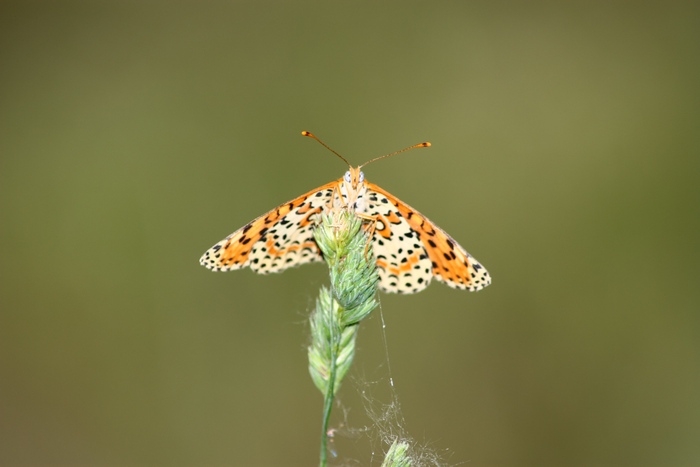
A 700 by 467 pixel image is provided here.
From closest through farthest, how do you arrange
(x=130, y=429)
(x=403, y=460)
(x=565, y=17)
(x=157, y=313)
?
1. (x=403, y=460)
2. (x=130, y=429)
3. (x=157, y=313)
4. (x=565, y=17)

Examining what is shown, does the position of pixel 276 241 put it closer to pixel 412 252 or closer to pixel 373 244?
pixel 373 244

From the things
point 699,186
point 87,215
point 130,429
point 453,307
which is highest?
point 699,186

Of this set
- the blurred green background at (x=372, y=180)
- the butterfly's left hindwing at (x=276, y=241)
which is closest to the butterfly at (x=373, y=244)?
the butterfly's left hindwing at (x=276, y=241)

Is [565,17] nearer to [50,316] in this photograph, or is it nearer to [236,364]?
[236,364]

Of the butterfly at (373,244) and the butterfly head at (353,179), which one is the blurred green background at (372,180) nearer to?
the butterfly at (373,244)

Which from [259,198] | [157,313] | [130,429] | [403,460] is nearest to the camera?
[403,460]

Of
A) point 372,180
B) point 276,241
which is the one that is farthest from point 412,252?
point 372,180

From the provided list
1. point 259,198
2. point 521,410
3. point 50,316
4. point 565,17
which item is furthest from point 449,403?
point 565,17
